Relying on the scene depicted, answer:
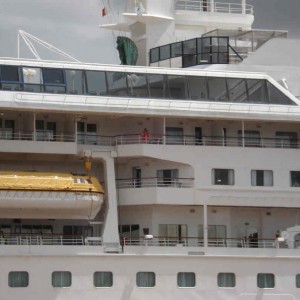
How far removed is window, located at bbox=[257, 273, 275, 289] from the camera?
43.8 metres

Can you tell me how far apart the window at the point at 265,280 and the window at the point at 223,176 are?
368cm

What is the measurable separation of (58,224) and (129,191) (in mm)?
3009

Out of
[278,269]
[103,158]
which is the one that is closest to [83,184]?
[103,158]

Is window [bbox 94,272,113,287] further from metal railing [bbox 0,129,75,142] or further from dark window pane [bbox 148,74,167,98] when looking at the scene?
dark window pane [bbox 148,74,167,98]

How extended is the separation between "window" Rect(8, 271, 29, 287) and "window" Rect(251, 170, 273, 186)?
947cm

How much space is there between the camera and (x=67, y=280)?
41.9 m

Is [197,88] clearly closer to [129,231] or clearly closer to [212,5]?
[129,231]

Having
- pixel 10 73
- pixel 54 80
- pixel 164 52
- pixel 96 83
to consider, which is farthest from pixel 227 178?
pixel 10 73

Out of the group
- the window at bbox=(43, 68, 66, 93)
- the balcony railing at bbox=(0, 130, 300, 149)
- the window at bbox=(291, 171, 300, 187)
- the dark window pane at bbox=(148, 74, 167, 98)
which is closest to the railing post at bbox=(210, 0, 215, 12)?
the balcony railing at bbox=(0, 130, 300, 149)

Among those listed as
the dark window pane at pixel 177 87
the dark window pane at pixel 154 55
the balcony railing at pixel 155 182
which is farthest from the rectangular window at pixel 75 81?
the dark window pane at pixel 154 55

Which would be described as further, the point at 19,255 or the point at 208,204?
the point at 208,204

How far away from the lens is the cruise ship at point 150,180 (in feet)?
139

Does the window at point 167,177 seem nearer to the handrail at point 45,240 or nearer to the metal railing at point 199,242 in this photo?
the metal railing at point 199,242

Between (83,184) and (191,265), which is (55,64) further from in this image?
(191,265)
